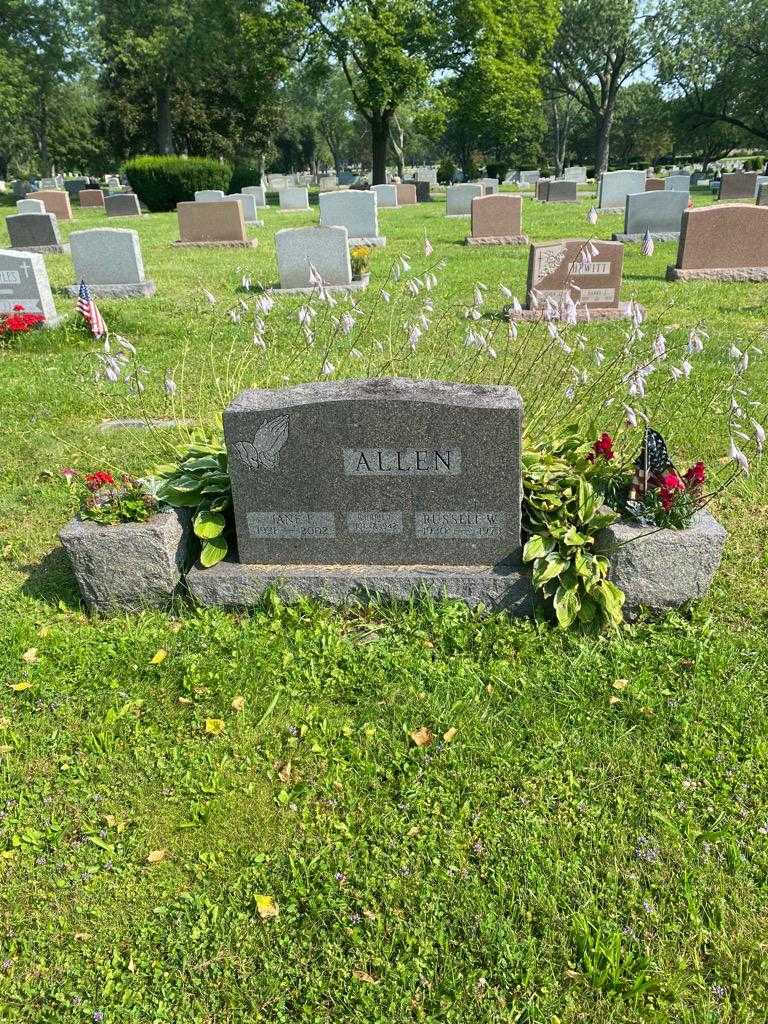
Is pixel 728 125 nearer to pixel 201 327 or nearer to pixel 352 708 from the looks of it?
pixel 201 327

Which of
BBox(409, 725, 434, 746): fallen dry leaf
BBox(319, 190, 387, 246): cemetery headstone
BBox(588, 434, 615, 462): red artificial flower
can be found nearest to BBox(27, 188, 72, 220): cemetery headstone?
BBox(319, 190, 387, 246): cemetery headstone

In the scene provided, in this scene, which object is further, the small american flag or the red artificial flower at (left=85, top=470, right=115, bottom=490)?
the small american flag

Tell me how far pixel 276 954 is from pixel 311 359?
6.33m

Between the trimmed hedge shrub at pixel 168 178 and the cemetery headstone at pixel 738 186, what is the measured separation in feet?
68.0

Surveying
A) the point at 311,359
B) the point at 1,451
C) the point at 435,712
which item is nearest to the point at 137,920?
the point at 435,712

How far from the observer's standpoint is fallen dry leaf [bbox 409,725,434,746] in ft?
10.3

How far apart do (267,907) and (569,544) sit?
212 centimetres

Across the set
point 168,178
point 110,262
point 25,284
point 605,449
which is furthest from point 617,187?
point 605,449

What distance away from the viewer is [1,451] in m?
6.28

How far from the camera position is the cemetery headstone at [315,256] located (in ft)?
38.4

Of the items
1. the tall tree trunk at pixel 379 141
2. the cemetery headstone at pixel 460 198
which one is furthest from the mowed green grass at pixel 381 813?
the tall tree trunk at pixel 379 141

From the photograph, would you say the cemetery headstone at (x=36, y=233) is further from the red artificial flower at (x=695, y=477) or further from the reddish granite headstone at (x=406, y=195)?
the red artificial flower at (x=695, y=477)

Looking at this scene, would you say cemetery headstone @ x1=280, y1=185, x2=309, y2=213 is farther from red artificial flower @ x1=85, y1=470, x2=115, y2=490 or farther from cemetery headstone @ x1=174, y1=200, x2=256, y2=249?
red artificial flower @ x1=85, y1=470, x2=115, y2=490

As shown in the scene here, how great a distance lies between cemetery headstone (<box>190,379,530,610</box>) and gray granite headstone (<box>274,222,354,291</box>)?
8.44 metres
